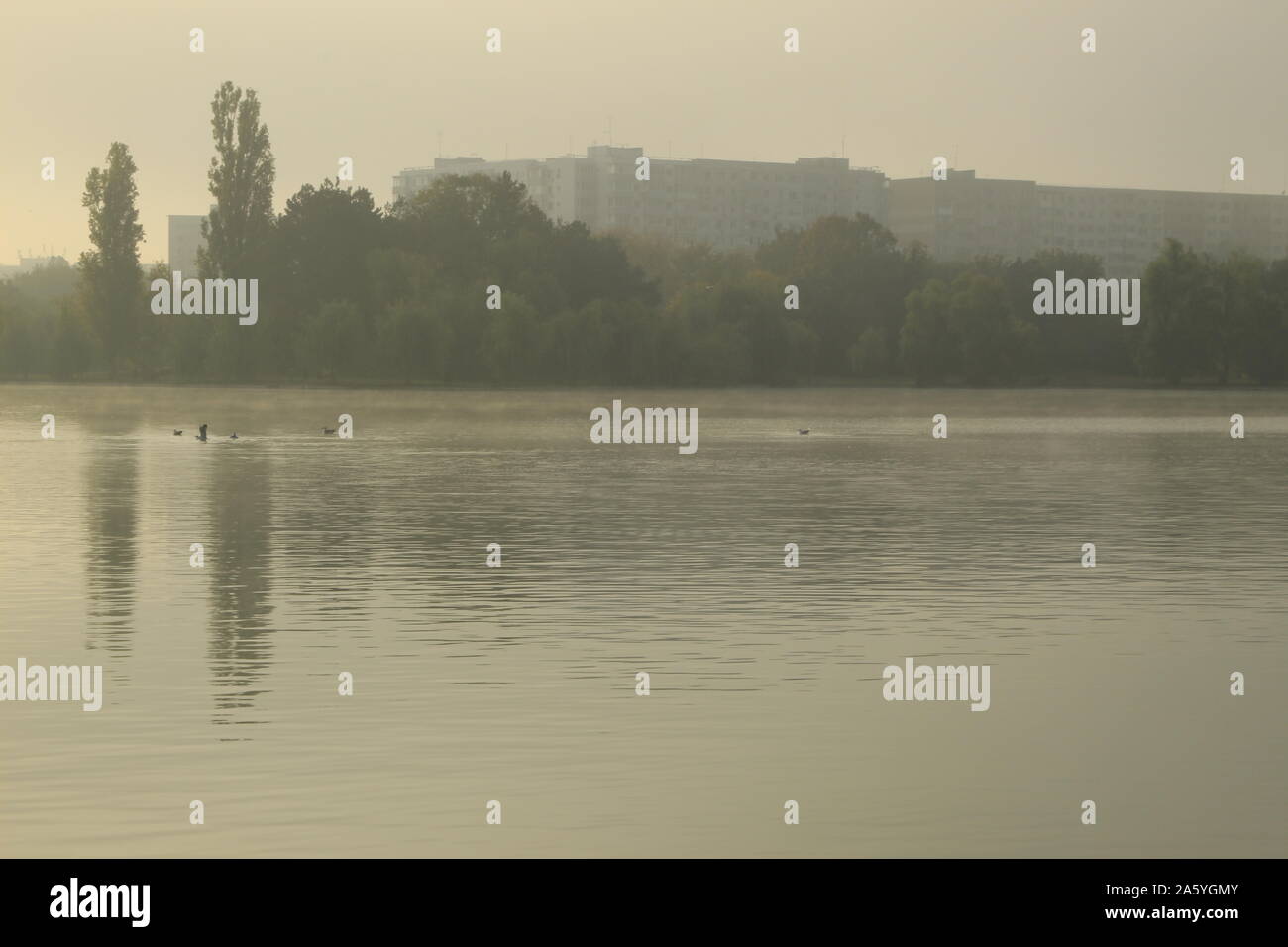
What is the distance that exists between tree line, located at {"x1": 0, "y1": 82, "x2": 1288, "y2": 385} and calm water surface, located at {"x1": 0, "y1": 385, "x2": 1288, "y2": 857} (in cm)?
7820

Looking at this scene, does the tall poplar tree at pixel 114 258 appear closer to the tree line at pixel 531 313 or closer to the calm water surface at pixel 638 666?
the tree line at pixel 531 313

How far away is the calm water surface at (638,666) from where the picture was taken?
384 inches

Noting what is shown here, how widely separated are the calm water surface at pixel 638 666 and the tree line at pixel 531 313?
257 ft

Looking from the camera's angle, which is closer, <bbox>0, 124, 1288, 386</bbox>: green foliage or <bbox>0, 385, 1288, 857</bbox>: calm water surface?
<bbox>0, 385, 1288, 857</bbox>: calm water surface

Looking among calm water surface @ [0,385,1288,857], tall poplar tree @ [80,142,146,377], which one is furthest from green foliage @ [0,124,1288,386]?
calm water surface @ [0,385,1288,857]

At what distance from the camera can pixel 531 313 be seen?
11144cm

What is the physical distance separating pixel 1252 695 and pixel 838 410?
240 feet

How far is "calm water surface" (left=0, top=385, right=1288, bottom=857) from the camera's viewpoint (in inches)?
384

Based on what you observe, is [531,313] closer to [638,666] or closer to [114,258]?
[114,258]

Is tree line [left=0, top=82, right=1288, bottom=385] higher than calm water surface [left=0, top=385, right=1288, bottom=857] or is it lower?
higher

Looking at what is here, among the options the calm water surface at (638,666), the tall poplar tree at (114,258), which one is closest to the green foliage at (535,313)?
the tall poplar tree at (114,258)

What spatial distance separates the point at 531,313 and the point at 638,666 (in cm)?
9779

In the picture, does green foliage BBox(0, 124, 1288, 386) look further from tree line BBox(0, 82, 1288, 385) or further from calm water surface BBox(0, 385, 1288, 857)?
calm water surface BBox(0, 385, 1288, 857)

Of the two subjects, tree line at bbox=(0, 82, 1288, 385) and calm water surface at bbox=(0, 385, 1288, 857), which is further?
tree line at bbox=(0, 82, 1288, 385)
